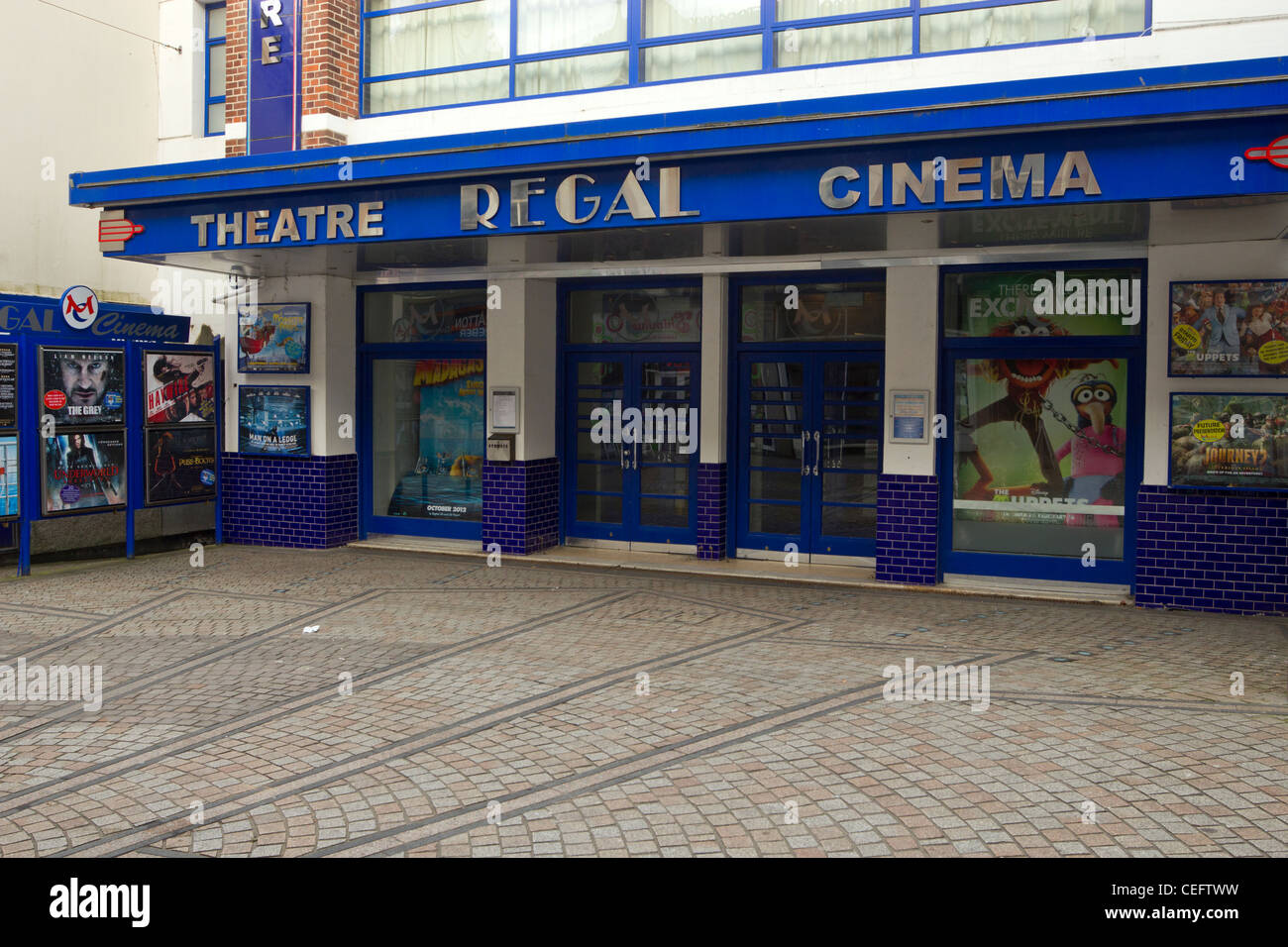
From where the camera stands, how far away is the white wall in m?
13.2

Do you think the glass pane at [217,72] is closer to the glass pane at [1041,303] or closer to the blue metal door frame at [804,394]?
the blue metal door frame at [804,394]

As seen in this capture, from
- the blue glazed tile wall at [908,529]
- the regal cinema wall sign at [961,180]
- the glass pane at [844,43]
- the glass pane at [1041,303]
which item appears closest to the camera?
the regal cinema wall sign at [961,180]

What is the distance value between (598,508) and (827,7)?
550 cm

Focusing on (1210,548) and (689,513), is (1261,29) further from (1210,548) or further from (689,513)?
(689,513)

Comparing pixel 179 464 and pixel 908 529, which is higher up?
pixel 179 464

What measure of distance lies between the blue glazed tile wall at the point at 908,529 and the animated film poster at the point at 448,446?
455 centimetres

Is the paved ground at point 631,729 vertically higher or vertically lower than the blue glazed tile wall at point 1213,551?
lower

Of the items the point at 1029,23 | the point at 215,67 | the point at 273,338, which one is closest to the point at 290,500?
the point at 273,338

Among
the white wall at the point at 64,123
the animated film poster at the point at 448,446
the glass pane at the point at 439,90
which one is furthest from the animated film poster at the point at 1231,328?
the white wall at the point at 64,123

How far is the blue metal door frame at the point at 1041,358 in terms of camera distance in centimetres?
996

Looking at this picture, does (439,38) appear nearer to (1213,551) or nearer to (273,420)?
(273,420)

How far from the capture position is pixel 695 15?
35.5 feet

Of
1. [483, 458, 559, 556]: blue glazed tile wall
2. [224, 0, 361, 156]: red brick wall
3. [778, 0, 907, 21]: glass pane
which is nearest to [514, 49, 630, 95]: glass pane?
[778, 0, 907, 21]: glass pane

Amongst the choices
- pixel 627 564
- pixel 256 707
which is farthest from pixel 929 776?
pixel 627 564
